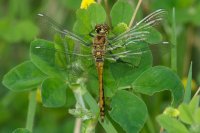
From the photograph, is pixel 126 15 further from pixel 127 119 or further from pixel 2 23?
pixel 2 23

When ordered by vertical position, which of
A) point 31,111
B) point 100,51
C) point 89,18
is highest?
point 89,18

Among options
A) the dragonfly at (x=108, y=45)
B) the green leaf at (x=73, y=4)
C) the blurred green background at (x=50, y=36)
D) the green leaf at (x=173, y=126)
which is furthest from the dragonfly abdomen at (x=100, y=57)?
the green leaf at (x=73, y=4)

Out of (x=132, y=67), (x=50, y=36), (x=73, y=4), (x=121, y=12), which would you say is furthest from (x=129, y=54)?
(x=50, y=36)

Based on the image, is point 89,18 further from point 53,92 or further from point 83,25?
point 53,92

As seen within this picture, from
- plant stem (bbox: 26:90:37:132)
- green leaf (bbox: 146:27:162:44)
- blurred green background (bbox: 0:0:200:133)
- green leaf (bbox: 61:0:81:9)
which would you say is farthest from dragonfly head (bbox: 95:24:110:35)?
green leaf (bbox: 61:0:81:9)

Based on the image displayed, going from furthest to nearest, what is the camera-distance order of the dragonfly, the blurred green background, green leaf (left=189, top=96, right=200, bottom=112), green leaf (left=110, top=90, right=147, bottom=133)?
the blurred green background → the dragonfly → green leaf (left=110, top=90, right=147, bottom=133) → green leaf (left=189, top=96, right=200, bottom=112)

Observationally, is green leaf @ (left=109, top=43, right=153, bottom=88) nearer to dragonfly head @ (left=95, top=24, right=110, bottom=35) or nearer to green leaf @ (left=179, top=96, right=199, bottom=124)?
dragonfly head @ (left=95, top=24, right=110, bottom=35)

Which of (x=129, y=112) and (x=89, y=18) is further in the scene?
(x=89, y=18)
